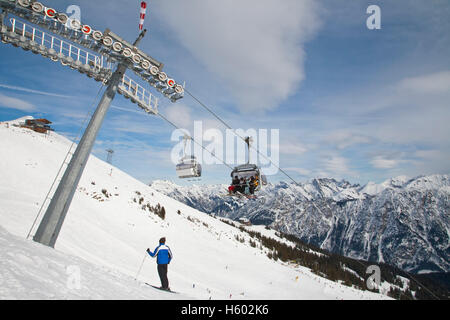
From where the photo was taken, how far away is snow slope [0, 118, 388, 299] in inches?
228

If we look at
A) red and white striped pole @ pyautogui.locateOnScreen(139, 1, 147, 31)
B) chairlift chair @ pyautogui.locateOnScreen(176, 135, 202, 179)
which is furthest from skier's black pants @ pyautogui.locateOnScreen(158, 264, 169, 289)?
red and white striped pole @ pyautogui.locateOnScreen(139, 1, 147, 31)

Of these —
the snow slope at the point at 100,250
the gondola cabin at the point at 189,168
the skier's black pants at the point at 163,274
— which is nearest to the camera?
the snow slope at the point at 100,250

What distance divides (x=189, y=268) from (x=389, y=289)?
700 feet

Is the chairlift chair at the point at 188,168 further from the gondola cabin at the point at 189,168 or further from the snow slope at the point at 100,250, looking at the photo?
the snow slope at the point at 100,250

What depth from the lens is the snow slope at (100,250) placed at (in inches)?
228

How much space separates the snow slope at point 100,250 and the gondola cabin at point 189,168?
22.3 ft

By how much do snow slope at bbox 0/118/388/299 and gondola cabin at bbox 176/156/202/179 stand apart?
6803mm

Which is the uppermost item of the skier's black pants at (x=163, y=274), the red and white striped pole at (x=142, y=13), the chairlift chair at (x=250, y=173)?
the red and white striped pole at (x=142, y=13)

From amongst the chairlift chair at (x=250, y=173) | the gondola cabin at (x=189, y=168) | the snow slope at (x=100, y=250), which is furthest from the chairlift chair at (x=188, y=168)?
the snow slope at (x=100, y=250)

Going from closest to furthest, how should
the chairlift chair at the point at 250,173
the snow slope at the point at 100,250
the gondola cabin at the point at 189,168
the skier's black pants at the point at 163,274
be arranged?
the snow slope at the point at 100,250, the skier's black pants at the point at 163,274, the gondola cabin at the point at 189,168, the chairlift chair at the point at 250,173

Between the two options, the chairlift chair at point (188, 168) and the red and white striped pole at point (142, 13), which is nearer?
the red and white striped pole at point (142, 13)

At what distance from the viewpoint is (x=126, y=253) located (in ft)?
70.1

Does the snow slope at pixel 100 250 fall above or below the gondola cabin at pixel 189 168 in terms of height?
below
